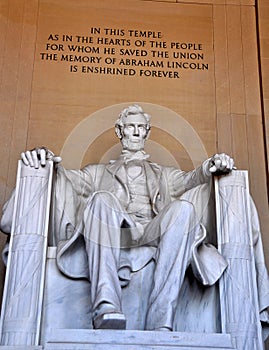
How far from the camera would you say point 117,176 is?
514cm

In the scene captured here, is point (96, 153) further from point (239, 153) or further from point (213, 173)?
point (213, 173)

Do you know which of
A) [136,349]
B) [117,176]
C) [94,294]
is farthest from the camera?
[117,176]

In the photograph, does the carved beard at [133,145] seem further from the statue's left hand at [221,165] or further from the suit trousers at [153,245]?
the suit trousers at [153,245]

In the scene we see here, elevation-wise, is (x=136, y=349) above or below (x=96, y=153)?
below

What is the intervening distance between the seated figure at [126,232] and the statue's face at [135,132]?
178mm

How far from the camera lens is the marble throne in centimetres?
418

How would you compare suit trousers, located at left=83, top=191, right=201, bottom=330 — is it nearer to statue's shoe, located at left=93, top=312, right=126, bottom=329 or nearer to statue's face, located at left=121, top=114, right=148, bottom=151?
statue's shoe, located at left=93, top=312, right=126, bottom=329

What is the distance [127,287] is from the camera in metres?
4.35

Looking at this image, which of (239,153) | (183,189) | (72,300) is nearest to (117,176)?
(183,189)

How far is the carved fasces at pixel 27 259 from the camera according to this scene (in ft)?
13.5

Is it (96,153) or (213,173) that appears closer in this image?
(213,173)

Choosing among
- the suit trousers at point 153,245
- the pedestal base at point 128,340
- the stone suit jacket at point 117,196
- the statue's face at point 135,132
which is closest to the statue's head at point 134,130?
the statue's face at point 135,132

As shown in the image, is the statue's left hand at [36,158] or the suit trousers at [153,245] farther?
the statue's left hand at [36,158]

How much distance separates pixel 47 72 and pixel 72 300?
305cm
